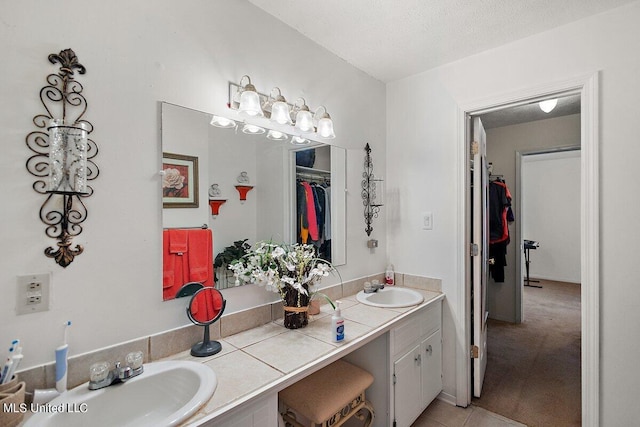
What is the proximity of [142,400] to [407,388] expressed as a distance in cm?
144

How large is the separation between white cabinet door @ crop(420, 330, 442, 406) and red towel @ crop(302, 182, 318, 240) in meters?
1.02

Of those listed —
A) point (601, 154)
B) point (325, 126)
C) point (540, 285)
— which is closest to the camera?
point (601, 154)

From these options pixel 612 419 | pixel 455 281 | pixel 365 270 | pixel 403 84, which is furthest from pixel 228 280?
pixel 612 419

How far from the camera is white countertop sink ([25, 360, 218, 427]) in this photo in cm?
92

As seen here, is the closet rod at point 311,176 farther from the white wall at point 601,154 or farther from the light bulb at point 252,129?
the white wall at point 601,154

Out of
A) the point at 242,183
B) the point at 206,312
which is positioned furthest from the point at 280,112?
the point at 206,312

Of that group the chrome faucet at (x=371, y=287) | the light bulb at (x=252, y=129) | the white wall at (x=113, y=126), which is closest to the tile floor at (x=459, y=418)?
the chrome faucet at (x=371, y=287)

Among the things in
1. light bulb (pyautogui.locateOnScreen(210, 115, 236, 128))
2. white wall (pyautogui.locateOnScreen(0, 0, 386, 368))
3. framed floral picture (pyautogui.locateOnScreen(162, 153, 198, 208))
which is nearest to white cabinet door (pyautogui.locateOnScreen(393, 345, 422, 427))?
white wall (pyautogui.locateOnScreen(0, 0, 386, 368))

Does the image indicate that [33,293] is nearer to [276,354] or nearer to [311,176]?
[276,354]

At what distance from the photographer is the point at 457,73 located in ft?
7.56

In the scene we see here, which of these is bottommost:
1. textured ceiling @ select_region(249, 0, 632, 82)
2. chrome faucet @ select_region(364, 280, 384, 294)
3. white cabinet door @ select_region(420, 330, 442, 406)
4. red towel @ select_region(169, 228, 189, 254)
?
white cabinet door @ select_region(420, 330, 442, 406)

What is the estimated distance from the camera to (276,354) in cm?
133

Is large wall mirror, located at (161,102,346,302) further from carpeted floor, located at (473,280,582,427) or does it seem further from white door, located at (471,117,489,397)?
carpeted floor, located at (473,280,582,427)

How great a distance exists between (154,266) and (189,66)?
2.95 ft
